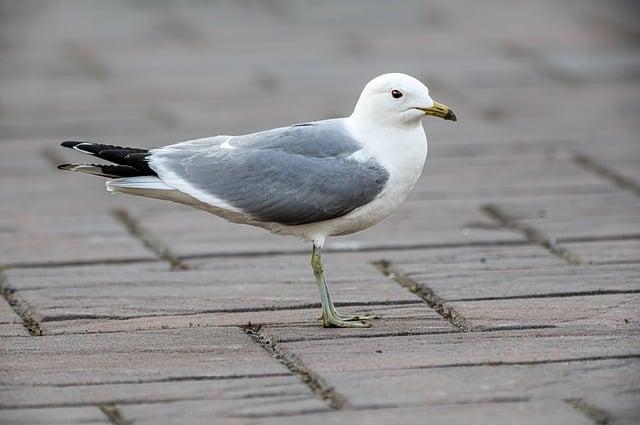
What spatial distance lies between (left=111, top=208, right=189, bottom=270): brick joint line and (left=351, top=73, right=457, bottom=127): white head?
1.24 metres

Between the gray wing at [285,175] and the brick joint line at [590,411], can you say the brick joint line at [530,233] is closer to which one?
the gray wing at [285,175]

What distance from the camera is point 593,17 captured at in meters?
10.6

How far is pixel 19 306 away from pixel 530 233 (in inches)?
85.8

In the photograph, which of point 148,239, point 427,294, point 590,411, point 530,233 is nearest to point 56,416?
point 590,411

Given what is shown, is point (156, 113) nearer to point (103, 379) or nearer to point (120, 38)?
point (120, 38)

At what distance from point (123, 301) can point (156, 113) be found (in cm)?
330

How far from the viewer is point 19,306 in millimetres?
4652

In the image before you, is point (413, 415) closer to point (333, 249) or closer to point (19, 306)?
point (19, 306)

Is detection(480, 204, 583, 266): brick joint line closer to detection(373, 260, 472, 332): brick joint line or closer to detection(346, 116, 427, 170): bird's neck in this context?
detection(373, 260, 472, 332): brick joint line

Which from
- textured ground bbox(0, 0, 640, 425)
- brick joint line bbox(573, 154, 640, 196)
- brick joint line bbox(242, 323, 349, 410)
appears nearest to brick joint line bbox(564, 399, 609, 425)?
textured ground bbox(0, 0, 640, 425)

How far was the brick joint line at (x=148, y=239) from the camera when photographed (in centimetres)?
526

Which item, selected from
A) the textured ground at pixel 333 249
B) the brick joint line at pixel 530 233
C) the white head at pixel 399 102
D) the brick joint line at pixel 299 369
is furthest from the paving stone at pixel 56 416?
the brick joint line at pixel 530 233

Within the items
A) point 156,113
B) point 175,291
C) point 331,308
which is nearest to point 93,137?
point 156,113

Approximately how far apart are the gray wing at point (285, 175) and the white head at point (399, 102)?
0.14 metres
